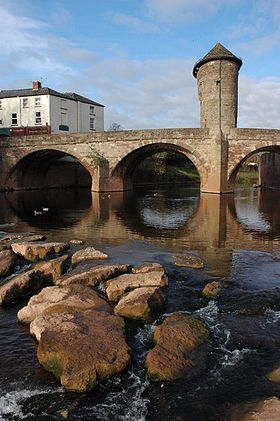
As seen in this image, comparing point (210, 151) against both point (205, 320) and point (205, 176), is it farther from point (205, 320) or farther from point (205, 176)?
point (205, 320)

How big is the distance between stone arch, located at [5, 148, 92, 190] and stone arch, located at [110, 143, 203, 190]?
2942 mm

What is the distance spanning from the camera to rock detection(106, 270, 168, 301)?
23.4ft

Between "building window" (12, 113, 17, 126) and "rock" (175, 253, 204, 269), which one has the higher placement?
"building window" (12, 113, 17, 126)

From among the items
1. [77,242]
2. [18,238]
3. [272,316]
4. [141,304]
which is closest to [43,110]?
[18,238]

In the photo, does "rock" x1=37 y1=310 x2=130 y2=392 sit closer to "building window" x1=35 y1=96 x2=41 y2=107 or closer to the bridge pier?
the bridge pier

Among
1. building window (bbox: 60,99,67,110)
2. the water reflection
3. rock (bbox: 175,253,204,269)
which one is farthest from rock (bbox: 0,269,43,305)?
building window (bbox: 60,99,67,110)

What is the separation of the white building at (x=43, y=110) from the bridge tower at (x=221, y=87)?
22128mm

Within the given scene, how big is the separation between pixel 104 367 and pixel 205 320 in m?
2.39

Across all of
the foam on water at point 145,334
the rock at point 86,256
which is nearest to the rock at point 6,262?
the rock at point 86,256

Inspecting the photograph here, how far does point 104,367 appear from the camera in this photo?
4.59 m

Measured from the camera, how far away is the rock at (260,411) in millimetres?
3578

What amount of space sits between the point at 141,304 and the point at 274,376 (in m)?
2.61

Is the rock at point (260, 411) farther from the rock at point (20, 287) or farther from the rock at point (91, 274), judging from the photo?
the rock at point (20, 287)

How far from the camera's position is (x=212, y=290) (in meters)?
7.42
